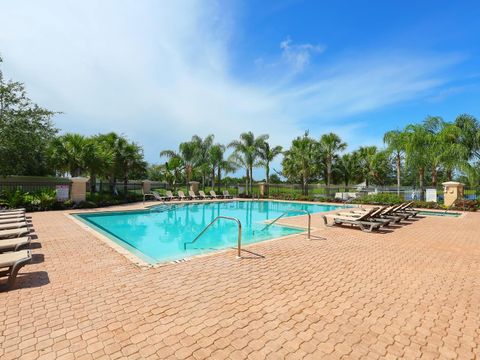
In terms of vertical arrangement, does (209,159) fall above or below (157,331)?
above

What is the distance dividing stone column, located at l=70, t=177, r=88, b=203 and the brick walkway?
11.0 meters

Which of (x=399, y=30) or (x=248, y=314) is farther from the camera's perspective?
(x=399, y=30)

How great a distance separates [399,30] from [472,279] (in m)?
9.40

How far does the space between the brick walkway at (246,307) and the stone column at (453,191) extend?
1440 centimetres

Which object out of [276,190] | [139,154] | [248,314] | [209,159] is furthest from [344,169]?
[248,314]

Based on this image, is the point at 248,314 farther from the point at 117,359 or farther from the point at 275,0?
the point at 275,0

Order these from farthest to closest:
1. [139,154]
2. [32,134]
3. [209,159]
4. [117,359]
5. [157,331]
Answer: [209,159] → [139,154] → [32,134] → [157,331] → [117,359]

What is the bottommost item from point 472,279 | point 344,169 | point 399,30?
point 472,279

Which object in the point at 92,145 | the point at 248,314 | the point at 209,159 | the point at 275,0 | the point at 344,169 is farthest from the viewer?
the point at 344,169

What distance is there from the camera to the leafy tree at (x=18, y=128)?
1343cm

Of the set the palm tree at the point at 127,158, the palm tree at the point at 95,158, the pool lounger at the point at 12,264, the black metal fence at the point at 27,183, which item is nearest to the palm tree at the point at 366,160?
the palm tree at the point at 127,158

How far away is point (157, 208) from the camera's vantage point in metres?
18.5

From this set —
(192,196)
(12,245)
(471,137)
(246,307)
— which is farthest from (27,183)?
(471,137)

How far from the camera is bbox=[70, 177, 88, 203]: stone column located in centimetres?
1628
